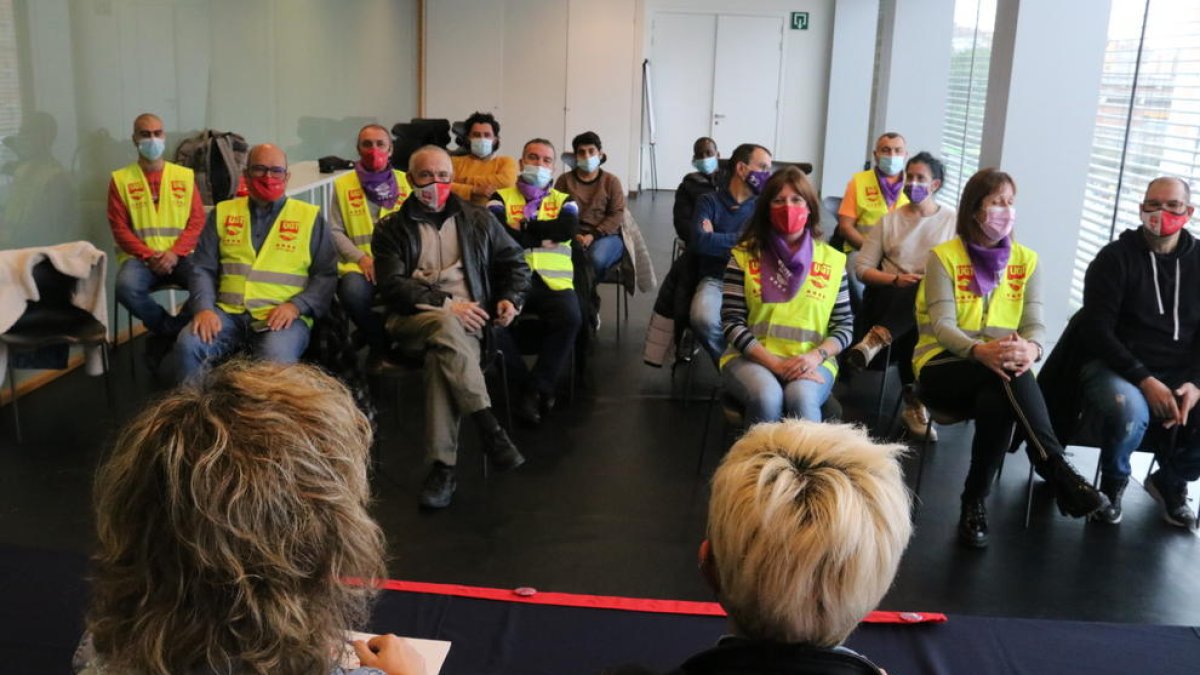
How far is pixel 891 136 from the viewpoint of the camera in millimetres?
5715

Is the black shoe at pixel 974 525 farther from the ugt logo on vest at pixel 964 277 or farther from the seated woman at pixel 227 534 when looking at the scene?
the seated woman at pixel 227 534

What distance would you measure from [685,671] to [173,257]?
14.4ft

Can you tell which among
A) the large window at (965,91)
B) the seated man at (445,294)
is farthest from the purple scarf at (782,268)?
the large window at (965,91)

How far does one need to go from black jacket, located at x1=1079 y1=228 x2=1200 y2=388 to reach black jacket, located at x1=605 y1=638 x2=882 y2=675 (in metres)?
2.92

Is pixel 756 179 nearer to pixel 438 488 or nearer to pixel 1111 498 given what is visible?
pixel 1111 498

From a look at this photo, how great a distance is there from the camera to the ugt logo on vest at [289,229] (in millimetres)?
4352

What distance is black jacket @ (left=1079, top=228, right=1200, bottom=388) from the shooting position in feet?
12.5

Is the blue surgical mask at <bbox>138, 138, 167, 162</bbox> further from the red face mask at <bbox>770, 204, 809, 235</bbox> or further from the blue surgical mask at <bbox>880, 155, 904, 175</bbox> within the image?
the blue surgical mask at <bbox>880, 155, 904, 175</bbox>

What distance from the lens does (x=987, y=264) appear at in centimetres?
388

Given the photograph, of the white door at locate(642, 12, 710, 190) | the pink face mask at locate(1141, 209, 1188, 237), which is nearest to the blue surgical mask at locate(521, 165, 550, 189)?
the pink face mask at locate(1141, 209, 1188, 237)

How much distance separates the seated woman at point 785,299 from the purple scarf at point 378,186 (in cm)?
220

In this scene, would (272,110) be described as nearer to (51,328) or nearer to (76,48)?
(76,48)

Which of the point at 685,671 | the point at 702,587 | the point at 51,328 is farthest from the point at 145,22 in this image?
the point at 685,671

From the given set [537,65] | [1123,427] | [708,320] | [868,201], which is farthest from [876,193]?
[537,65]
